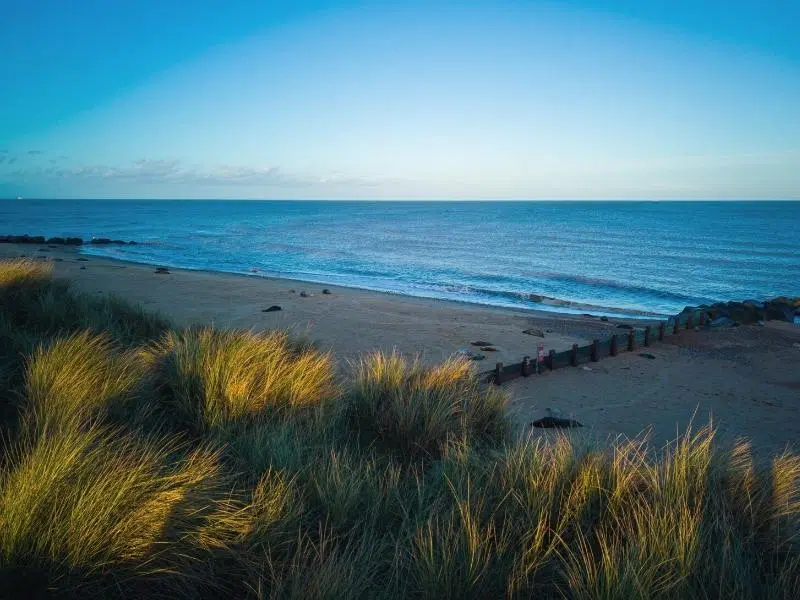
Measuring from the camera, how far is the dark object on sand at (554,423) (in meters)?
8.68

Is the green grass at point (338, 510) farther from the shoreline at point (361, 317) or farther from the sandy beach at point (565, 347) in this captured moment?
the shoreline at point (361, 317)

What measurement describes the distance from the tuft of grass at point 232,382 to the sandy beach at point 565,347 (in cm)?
262

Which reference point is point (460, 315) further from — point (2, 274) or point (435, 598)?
point (435, 598)

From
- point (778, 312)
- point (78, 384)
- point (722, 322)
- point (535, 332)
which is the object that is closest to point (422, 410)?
point (78, 384)

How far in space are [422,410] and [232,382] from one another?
209 cm

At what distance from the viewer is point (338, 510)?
153 inches

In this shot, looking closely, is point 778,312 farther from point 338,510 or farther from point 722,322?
point 338,510

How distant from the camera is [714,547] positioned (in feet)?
11.8

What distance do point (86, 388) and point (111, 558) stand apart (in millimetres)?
2885

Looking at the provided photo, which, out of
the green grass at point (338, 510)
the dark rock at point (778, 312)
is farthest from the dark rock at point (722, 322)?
the green grass at point (338, 510)

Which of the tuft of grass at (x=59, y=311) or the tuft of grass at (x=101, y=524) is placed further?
the tuft of grass at (x=59, y=311)

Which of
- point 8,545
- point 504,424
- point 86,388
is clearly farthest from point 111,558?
point 504,424

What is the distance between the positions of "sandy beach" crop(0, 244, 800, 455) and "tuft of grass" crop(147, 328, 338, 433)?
2.62m

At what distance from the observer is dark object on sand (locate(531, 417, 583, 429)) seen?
28.5ft
